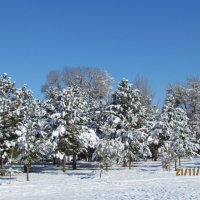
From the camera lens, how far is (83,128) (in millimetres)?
51469

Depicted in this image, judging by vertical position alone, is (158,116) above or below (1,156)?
above

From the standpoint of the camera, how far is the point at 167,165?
50.4 metres

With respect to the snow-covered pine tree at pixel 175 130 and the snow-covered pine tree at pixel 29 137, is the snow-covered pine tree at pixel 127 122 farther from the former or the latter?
the snow-covered pine tree at pixel 29 137

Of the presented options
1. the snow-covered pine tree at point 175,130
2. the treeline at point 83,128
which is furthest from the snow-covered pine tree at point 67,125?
the snow-covered pine tree at point 175,130

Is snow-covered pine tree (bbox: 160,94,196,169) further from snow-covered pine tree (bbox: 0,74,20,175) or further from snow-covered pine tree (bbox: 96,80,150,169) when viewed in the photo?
snow-covered pine tree (bbox: 0,74,20,175)

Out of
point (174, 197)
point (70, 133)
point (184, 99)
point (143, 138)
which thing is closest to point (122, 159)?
point (143, 138)

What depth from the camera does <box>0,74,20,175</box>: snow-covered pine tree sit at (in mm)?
45000

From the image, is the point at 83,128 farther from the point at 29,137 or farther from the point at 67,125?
the point at 29,137

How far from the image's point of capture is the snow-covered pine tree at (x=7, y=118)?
4500 cm

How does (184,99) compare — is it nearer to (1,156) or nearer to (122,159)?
(122,159)

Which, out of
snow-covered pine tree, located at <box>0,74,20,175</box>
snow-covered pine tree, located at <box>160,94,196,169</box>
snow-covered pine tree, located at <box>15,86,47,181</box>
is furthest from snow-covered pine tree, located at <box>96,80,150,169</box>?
snow-covered pine tree, located at <box>0,74,20,175</box>

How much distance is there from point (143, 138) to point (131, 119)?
2.66 meters

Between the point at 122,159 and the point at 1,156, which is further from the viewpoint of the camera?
the point at 122,159

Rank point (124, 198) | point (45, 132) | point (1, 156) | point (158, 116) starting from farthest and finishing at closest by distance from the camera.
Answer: point (158, 116), point (45, 132), point (1, 156), point (124, 198)
